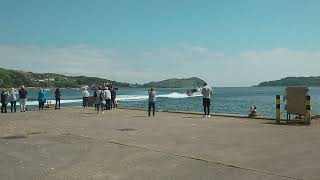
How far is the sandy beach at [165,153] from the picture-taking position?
833 centimetres

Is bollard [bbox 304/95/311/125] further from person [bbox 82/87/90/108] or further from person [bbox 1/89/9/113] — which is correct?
person [bbox 1/89/9/113]

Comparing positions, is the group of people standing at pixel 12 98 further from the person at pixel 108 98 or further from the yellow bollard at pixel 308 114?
the yellow bollard at pixel 308 114

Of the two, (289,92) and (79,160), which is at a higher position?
(289,92)

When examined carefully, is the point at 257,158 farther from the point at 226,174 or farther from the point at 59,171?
the point at 59,171

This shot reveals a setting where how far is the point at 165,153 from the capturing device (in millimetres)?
10445

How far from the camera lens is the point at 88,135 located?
1438cm

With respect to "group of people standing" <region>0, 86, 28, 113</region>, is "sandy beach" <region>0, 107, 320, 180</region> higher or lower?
lower

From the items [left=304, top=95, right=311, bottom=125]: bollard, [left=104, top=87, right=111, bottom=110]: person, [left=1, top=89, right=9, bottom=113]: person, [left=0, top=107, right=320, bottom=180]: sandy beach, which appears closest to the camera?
[left=0, top=107, right=320, bottom=180]: sandy beach

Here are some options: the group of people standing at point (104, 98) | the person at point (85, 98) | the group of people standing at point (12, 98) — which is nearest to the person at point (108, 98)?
the group of people standing at point (104, 98)

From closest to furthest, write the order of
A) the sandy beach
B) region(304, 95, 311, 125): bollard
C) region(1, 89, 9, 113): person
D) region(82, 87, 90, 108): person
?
the sandy beach < region(304, 95, 311, 125): bollard < region(1, 89, 9, 113): person < region(82, 87, 90, 108): person

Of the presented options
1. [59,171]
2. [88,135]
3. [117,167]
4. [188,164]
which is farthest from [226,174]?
[88,135]

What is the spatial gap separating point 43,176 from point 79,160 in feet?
5.13

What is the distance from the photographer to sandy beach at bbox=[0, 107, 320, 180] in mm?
8328

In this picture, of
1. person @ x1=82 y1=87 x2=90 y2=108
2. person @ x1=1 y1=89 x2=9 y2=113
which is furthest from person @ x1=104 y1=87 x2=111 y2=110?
person @ x1=1 y1=89 x2=9 y2=113
